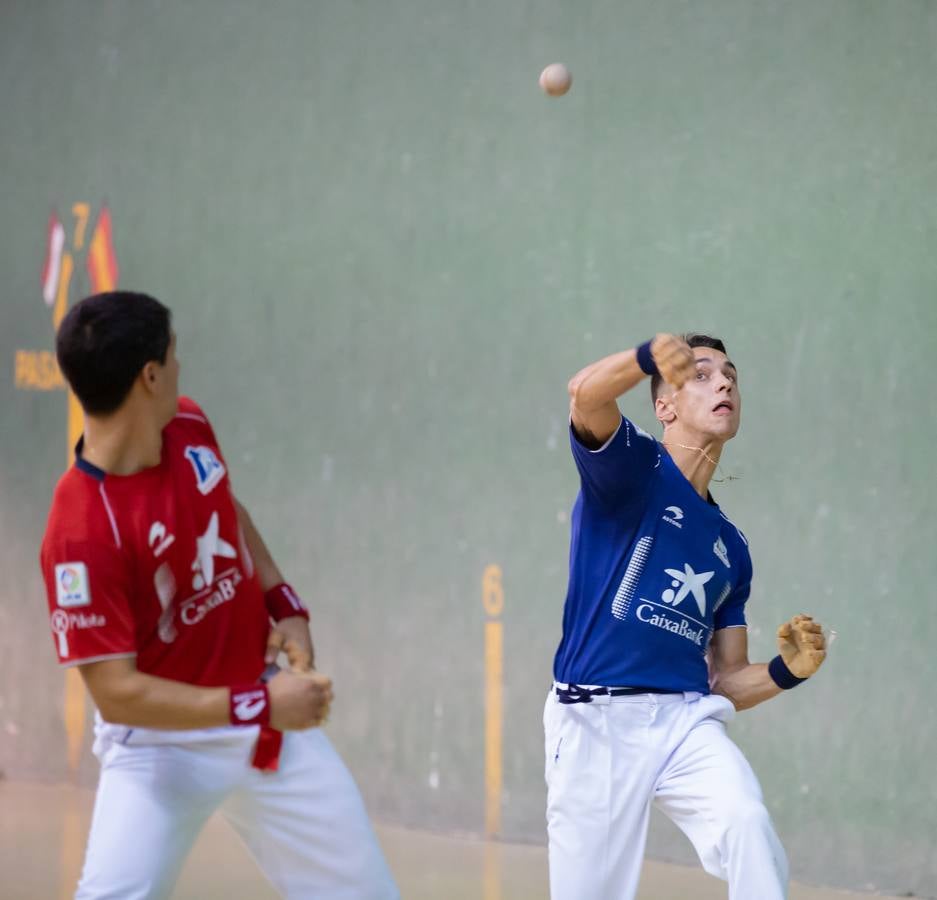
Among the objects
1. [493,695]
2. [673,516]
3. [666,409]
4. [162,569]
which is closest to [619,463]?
[673,516]

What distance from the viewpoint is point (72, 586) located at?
2.76 m

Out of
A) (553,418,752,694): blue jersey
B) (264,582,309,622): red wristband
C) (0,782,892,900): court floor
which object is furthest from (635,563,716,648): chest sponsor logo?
(0,782,892,900): court floor

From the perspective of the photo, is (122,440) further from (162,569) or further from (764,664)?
(764,664)

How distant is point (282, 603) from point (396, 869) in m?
2.55

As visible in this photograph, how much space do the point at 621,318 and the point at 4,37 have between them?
3.49 metres

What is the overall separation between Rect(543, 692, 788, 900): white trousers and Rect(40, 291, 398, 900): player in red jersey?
1.97ft

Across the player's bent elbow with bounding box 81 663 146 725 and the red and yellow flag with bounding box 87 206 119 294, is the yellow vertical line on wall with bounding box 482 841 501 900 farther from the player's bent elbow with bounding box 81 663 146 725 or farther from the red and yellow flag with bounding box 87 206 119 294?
the red and yellow flag with bounding box 87 206 119 294

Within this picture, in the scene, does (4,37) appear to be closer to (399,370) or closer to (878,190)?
(399,370)

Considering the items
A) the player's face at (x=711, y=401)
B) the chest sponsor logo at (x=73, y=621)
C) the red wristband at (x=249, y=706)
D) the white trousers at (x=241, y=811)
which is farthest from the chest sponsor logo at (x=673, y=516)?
the chest sponsor logo at (x=73, y=621)

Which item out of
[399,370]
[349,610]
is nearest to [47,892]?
[349,610]

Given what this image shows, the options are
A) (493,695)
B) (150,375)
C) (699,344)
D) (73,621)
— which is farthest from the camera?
(493,695)

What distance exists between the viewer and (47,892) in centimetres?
520

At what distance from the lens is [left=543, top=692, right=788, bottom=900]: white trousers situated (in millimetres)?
3406

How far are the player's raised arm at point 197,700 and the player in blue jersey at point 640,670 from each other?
0.83 meters
